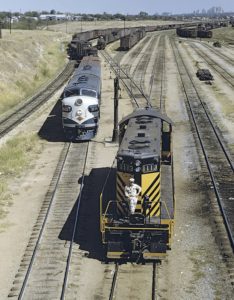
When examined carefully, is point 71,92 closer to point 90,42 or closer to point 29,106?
point 29,106

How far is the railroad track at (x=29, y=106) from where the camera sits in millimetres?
36719

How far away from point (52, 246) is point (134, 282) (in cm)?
396

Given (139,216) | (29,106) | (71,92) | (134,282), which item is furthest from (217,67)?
(134,282)

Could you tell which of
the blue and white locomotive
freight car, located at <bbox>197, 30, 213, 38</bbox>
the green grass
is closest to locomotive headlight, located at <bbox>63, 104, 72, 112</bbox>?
the blue and white locomotive

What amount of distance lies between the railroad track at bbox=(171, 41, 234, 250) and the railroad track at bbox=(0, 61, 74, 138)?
13982 mm

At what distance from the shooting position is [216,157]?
2786cm

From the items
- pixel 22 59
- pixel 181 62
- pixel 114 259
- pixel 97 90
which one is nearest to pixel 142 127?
pixel 114 259

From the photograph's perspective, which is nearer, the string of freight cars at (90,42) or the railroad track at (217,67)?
the railroad track at (217,67)

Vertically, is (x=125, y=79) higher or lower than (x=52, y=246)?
higher

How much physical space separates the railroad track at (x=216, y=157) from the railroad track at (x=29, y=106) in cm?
1398

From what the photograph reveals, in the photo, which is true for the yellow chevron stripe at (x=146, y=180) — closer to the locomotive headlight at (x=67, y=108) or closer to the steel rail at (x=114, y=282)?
the steel rail at (x=114, y=282)

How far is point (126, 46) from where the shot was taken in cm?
9506

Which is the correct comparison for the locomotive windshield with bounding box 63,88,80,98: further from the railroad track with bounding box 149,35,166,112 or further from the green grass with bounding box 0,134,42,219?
the railroad track with bounding box 149,35,166,112

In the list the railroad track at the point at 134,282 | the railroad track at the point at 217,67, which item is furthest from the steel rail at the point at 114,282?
the railroad track at the point at 217,67
